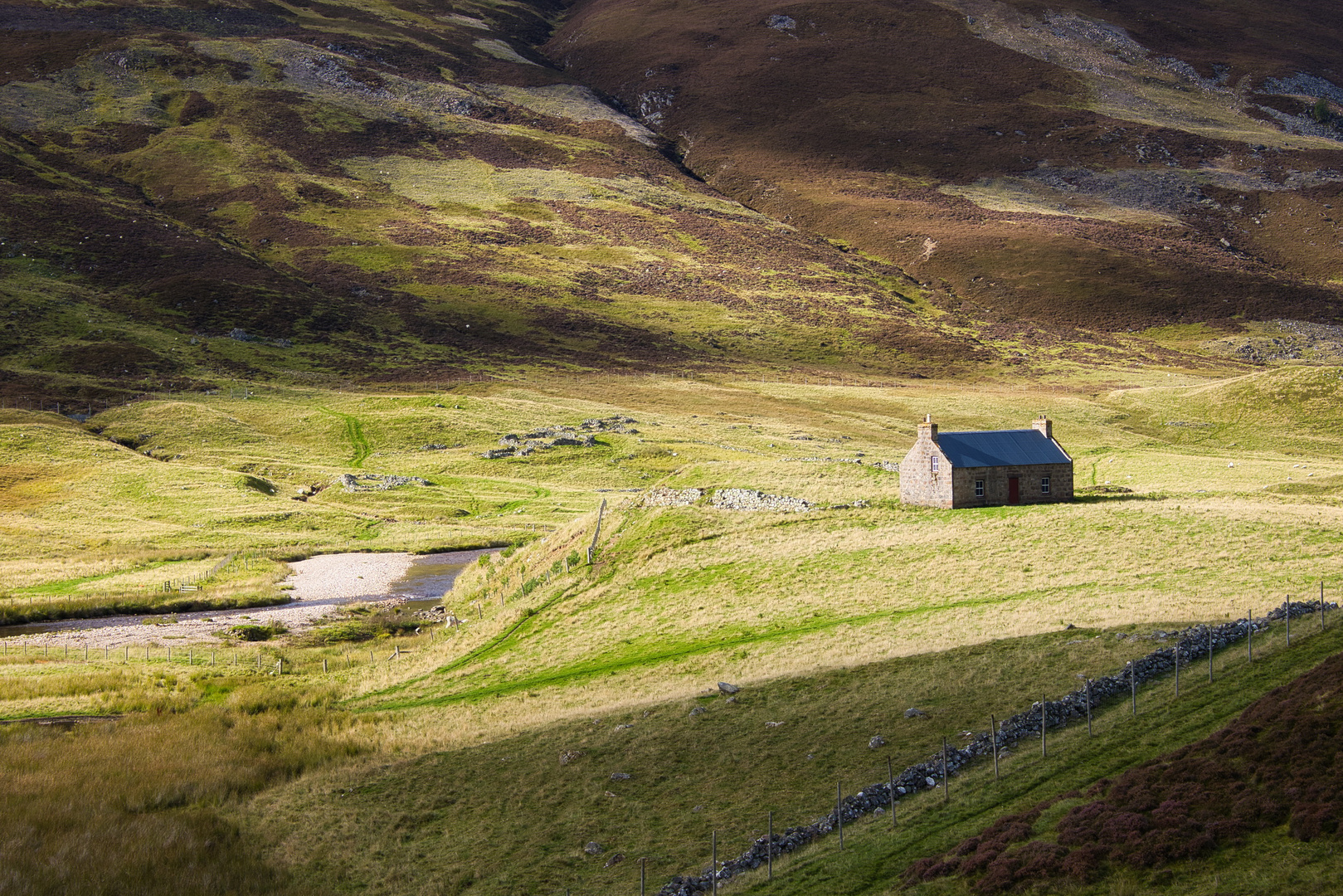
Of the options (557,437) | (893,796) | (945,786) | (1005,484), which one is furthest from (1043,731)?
(557,437)

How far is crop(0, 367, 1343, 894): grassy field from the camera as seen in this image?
26297mm

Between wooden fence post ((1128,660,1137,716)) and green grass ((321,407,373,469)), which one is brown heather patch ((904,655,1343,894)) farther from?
green grass ((321,407,373,469))

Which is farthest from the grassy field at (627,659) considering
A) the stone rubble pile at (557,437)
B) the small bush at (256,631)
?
the stone rubble pile at (557,437)

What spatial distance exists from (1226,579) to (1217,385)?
108m

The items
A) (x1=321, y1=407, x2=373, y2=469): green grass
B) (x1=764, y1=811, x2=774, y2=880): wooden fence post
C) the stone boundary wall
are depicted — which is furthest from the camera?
(x1=321, y1=407, x2=373, y2=469): green grass

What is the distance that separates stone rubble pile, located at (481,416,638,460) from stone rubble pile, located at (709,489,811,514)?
174ft

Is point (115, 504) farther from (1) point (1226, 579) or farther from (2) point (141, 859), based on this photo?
(1) point (1226, 579)

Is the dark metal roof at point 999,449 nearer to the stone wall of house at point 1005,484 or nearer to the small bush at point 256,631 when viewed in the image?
the stone wall of house at point 1005,484

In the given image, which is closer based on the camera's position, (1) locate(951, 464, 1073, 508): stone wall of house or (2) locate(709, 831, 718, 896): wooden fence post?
(2) locate(709, 831, 718, 896): wooden fence post


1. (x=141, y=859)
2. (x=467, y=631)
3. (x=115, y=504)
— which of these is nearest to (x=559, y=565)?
(x=467, y=631)

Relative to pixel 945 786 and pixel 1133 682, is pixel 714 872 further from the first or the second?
pixel 1133 682

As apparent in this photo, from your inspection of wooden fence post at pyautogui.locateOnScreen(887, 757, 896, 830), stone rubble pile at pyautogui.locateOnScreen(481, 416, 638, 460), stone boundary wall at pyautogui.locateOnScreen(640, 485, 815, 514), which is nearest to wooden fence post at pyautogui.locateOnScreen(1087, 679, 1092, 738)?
wooden fence post at pyautogui.locateOnScreen(887, 757, 896, 830)

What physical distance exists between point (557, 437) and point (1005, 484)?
70549 mm

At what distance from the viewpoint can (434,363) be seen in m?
170
